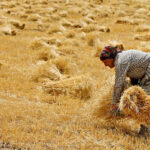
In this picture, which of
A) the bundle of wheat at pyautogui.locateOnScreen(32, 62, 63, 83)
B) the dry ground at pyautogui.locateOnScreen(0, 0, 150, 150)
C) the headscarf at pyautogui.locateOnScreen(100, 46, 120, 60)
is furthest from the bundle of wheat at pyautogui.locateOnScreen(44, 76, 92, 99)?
the headscarf at pyautogui.locateOnScreen(100, 46, 120, 60)

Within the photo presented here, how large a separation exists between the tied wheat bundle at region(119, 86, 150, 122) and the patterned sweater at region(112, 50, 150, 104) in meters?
0.17

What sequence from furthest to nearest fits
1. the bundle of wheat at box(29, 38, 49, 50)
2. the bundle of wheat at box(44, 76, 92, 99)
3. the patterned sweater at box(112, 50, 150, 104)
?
the bundle of wheat at box(29, 38, 49, 50) → the bundle of wheat at box(44, 76, 92, 99) → the patterned sweater at box(112, 50, 150, 104)

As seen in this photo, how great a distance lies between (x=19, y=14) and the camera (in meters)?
18.2

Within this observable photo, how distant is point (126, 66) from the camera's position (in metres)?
4.20

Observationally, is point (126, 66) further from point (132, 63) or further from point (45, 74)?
point (45, 74)

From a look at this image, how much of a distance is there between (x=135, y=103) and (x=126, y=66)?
1.66 ft

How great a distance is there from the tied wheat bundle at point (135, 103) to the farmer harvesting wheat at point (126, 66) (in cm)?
17

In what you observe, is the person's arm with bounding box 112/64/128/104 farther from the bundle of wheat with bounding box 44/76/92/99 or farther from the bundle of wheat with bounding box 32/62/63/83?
the bundle of wheat with bounding box 32/62/63/83

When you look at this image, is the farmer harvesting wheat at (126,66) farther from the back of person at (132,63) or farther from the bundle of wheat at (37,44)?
the bundle of wheat at (37,44)

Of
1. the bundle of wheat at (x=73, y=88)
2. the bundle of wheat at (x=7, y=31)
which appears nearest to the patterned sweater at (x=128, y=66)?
the bundle of wheat at (x=73, y=88)

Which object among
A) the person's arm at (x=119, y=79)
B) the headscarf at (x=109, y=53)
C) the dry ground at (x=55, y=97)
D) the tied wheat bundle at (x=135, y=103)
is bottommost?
the dry ground at (x=55, y=97)

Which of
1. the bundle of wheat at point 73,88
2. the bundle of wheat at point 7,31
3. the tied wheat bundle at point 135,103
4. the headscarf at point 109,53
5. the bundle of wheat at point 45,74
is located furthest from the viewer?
the bundle of wheat at point 7,31

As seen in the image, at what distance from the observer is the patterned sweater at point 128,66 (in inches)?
165

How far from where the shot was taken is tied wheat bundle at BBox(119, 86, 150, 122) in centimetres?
410
